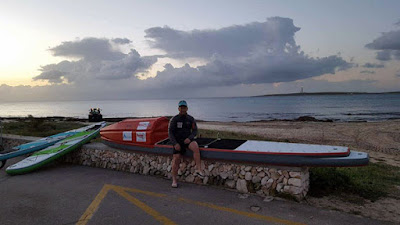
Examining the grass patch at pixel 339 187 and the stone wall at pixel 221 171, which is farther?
the grass patch at pixel 339 187

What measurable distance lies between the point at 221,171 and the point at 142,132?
2.62 metres

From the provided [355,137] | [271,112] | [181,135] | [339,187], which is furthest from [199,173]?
[271,112]

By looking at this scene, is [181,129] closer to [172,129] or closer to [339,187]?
[172,129]

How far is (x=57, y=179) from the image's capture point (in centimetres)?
747

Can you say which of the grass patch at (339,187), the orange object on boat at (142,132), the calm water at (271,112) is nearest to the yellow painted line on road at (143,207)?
the orange object on boat at (142,132)

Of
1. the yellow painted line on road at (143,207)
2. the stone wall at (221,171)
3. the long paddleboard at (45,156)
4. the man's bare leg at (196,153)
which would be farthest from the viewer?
the long paddleboard at (45,156)

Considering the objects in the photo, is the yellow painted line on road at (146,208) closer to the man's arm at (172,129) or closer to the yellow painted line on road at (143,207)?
the yellow painted line on road at (143,207)

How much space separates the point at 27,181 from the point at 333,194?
7687 mm

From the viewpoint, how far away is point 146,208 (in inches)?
204

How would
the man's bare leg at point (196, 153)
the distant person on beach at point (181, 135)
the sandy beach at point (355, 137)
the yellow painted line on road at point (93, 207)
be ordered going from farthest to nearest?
the sandy beach at point (355, 137), the distant person on beach at point (181, 135), the man's bare leg at point (196, 153), the yellow painted line on road at point (93, 207)

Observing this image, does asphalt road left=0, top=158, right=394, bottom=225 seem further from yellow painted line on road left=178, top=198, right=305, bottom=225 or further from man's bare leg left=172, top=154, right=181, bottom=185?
man's bare leg left=172, top=154, right=181, bottom=185

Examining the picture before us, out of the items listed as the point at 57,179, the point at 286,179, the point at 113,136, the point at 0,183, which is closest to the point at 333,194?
the point at 286,179

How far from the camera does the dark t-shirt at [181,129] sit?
6.41 meters

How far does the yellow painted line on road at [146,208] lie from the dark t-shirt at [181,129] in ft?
5.07
